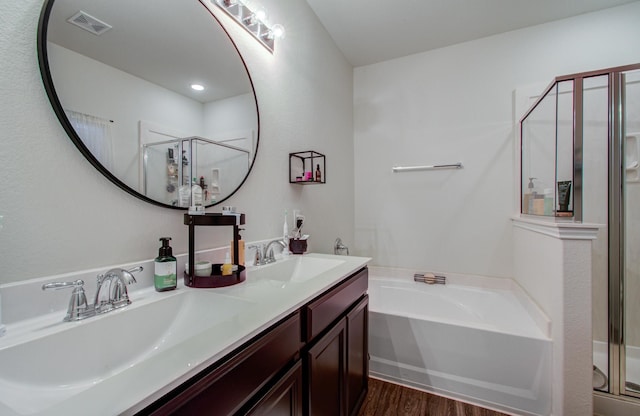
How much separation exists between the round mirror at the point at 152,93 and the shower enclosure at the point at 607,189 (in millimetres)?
1823

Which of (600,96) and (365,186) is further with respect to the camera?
(365,186)

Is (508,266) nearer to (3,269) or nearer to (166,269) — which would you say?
(166,269)

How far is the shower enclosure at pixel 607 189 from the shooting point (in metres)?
A: 1.49

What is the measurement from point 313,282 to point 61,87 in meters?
0.95

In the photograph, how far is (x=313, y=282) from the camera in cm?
102

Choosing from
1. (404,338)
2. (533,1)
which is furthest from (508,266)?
(533,1)

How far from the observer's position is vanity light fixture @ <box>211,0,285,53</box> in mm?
1251

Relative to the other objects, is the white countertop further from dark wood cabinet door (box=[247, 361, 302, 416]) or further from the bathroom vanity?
dark wood cabinet door (box=[247, 361, 302, 416])

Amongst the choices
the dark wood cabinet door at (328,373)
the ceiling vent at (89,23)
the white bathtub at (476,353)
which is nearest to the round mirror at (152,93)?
the ceiling vent at (89,23)

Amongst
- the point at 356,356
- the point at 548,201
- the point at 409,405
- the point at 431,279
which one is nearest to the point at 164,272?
the point at 356,356

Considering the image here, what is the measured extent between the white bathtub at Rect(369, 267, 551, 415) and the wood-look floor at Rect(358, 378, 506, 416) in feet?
0.17

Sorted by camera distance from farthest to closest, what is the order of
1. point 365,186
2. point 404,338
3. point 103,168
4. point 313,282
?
point 365,186, point 404,338, point 313,282, point 103,168

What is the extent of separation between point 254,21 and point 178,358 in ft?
5.01

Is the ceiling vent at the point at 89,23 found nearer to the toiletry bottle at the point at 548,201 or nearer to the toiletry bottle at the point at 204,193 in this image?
the toiletry bottle at the point at 204,193
